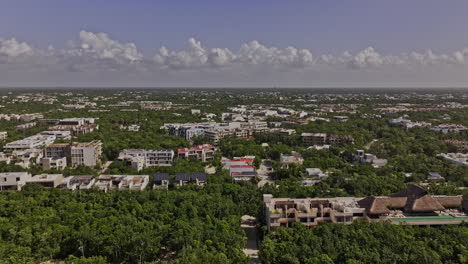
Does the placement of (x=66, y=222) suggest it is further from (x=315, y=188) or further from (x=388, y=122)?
(x=388, y=122)

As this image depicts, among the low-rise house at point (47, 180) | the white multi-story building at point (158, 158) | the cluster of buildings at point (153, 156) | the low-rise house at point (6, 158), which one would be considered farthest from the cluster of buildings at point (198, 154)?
the low-rise house at point (6, 158)

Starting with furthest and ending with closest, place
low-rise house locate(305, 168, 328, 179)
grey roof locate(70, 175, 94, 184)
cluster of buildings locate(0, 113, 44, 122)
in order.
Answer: cluster of buildings locate(0, 113, 44, 122) < low-rise house locate(305, 168, 328, 179) < grey roof locate(70, 175, 94, 184)

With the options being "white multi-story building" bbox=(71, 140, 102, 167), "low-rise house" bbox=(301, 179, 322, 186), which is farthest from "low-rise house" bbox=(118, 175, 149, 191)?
"low-rise house" bbox=(301, 179, 322, 186)

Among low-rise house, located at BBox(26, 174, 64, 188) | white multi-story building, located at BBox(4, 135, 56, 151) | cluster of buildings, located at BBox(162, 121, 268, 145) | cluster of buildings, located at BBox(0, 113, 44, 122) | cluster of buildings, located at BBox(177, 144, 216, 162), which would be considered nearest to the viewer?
low-rise house, located at BBox(26, 174, 64, 188)

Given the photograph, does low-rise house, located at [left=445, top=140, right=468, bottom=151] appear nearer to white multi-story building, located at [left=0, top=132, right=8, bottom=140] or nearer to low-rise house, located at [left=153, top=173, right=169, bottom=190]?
low-rise house, located at [left=153, top=173, right=169, bottom=190]

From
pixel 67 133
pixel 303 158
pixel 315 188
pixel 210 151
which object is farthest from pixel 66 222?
pixel 67 133

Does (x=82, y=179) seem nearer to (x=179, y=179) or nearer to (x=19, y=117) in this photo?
(x=179, y=179)

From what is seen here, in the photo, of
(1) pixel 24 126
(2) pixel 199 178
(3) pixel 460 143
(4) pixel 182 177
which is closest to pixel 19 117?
(1) pixel 24 126
